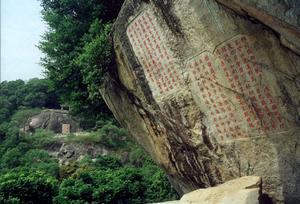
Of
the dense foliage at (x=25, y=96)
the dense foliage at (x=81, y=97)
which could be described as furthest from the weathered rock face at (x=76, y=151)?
the dense foliage at (x=25, y=96)

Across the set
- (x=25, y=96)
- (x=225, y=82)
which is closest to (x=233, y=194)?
(x=225, y=82)

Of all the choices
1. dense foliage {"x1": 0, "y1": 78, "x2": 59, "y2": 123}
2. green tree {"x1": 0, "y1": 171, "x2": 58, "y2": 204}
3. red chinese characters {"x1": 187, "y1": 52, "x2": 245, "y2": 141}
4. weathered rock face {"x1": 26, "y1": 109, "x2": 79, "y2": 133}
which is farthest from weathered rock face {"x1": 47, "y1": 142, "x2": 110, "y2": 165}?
red chinese characters {"x1": 187, "y1": 52, "x2": 245, "y2": 141}

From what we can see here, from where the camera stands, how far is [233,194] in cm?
417

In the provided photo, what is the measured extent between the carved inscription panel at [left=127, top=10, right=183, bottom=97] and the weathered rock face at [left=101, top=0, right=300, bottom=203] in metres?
0.02

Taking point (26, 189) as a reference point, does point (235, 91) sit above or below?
above

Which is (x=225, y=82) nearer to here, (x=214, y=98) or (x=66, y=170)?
(x=214, y=98)

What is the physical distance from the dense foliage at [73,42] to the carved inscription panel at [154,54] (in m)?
1.63

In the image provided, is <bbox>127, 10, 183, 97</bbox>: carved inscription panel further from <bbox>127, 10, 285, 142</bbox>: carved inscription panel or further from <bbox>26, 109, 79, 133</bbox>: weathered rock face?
<bbox>26, 109, 79, 133</bbox>: weathered rock face

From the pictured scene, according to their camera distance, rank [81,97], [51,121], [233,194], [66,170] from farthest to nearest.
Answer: [51,121], [66,170], [81,97], [233,194]

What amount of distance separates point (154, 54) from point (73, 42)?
3.27m

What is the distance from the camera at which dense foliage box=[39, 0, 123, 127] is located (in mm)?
7922

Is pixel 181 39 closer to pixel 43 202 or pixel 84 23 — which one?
pixel 84 23

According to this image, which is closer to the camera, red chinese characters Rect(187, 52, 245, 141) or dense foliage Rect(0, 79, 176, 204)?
red chinese characters Rect(187, 52, 245, 141)

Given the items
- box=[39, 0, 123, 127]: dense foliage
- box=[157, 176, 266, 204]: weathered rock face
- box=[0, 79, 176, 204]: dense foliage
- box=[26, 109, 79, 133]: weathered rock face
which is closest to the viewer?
box=[157, 176, 266, 204]: weathered rock face
